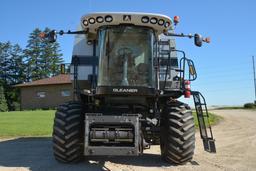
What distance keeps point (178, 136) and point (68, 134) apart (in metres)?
2.33

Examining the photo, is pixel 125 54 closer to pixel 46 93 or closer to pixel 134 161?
pixel 134 161

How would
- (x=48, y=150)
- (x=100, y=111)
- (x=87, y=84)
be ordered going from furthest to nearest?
1. (x=48, y=150)
2. (x=87, y=84)
3. (x=100, y=111)

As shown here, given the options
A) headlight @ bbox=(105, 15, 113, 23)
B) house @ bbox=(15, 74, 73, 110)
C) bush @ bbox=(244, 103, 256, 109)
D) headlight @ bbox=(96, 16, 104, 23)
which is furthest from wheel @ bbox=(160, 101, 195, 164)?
house @ bbox=(15, 74, 73, 110)

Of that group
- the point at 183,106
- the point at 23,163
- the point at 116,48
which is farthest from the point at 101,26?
the point at 23,163

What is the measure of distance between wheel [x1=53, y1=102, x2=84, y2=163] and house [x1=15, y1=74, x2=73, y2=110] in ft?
150

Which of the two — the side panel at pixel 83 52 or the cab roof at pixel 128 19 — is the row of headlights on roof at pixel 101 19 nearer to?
the cab roof at pixel 128 19

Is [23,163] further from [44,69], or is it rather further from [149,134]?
[44,69]

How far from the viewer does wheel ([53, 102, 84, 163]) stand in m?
9.12

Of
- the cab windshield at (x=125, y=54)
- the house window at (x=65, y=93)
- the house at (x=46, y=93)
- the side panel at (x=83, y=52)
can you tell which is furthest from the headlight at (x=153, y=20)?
the house window at (x=65, y=93)

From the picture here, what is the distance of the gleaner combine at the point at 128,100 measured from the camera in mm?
8773

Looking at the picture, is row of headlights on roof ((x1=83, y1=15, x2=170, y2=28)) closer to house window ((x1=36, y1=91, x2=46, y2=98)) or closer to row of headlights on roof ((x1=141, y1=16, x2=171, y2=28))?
row of headlights on roof ((x1=141, y1=16, x2=171, y2=28))

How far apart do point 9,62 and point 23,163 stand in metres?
88.5

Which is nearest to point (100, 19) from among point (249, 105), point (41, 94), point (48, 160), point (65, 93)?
point (48, 160)

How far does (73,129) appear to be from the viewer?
913cm
